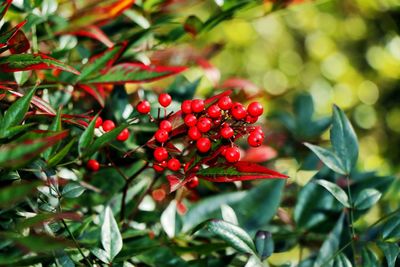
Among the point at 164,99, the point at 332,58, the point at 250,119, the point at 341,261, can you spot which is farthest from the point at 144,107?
the point at 332,58

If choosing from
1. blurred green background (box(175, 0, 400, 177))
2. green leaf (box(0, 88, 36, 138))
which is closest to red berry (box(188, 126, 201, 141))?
green leaf (box(0, 88, 36, 138))

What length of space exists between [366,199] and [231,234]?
0.82ft

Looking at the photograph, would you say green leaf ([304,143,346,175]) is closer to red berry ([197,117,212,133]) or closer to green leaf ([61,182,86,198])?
red berry ([197,117,212,133])

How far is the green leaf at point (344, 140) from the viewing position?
808mm

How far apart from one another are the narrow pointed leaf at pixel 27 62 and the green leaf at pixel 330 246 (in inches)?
19.1

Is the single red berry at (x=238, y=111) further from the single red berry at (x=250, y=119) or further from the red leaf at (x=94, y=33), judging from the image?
the red leaf at (x=94, y=33)

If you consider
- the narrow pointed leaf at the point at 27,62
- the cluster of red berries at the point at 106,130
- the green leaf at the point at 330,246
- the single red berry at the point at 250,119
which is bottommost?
the green leaf at the point at 330,246

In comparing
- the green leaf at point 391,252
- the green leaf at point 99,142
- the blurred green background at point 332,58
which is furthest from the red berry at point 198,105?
the blurred green background at point 332,58

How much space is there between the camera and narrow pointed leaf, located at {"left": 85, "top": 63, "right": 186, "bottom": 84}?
0.81 meters

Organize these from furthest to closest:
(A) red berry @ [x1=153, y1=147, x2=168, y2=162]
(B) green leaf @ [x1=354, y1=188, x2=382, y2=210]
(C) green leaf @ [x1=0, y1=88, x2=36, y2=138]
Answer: (B) green leaf @ [x1=354, y1=188, x2=382, y2=210] → (A) red berry @ [x1=153, y1=147, x2=168, y2=162] → (C) green leaf @ [x1=0, y1=88, x2=36, y2=138]

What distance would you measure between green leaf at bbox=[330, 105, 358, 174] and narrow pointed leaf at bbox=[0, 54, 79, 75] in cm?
40

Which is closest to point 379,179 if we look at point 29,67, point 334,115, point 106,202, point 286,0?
point 334,115

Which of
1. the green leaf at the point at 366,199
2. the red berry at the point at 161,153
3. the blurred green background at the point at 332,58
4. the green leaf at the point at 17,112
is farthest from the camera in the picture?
the blurred green background at the point at 332,58

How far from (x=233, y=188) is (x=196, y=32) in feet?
0.98
